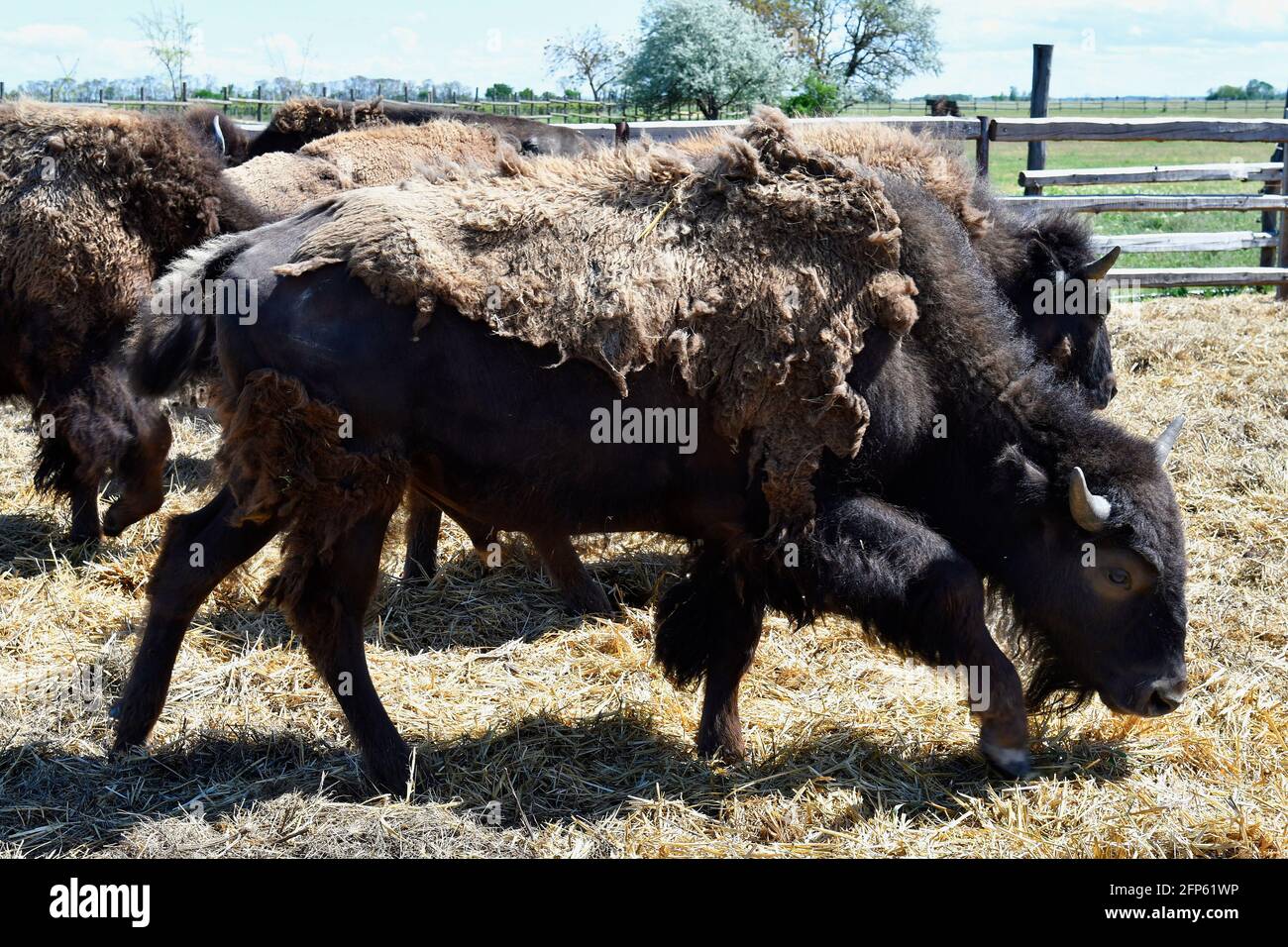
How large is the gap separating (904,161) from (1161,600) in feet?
6.27

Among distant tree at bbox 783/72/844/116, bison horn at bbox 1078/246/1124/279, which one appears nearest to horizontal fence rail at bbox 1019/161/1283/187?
bison horn at bbox 1078/246/1124/279

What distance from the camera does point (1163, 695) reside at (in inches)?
160

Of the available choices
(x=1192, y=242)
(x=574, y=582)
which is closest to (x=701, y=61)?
(x=1192, y=242)

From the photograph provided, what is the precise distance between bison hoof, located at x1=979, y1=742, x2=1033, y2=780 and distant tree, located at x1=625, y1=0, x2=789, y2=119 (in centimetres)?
2853

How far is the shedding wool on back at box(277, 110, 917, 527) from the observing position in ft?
Result: 12.8

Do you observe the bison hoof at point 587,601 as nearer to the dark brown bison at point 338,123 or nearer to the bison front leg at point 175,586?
the bison front leg at point 175,586

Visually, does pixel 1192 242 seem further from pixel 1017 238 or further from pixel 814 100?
pixel 814 100

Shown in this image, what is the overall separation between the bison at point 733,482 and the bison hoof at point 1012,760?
0.01 m

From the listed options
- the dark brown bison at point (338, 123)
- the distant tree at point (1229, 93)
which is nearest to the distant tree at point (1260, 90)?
the distant tree at point (1229, 93)

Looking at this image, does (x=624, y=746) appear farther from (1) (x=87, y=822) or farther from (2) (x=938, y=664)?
(1) (x=87, y=822)

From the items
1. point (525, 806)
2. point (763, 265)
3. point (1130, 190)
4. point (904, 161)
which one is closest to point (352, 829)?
point (525, 806)
